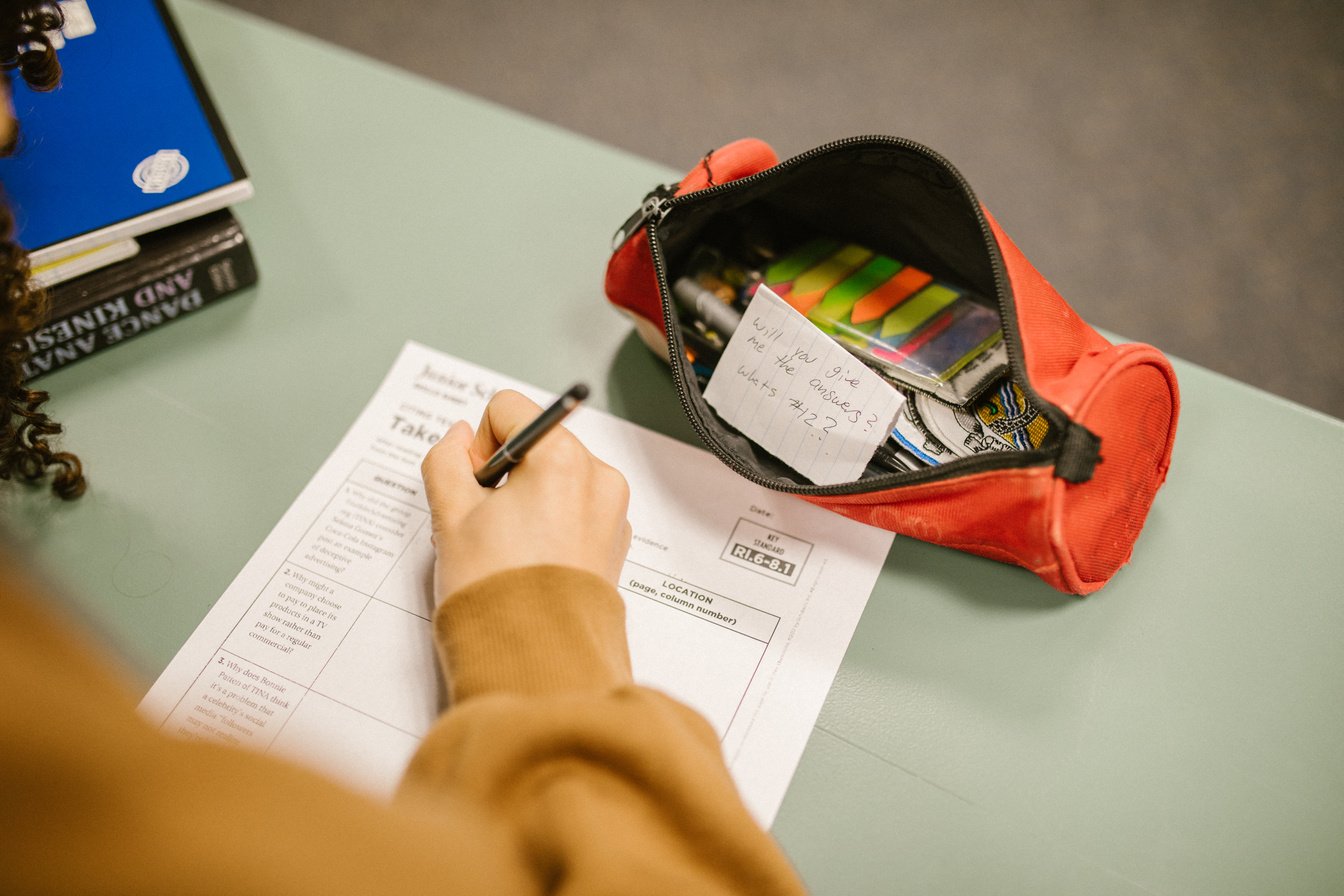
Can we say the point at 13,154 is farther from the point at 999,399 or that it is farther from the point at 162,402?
the point at 999,399

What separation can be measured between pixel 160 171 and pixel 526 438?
0.39 m

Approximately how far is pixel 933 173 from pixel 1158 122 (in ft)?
3.56

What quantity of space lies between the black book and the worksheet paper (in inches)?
7.3

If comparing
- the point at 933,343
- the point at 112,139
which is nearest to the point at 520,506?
the point at 933,343

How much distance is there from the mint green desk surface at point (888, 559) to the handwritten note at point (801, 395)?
0.26 feet

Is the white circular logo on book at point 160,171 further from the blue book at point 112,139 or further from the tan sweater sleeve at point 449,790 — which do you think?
the tan sweater sleeve at point 449,790

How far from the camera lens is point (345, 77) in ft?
2.95

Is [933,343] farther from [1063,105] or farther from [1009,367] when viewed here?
[1063,105]

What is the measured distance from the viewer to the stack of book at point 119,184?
64cm

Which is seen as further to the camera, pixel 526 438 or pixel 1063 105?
pixel 1063 105

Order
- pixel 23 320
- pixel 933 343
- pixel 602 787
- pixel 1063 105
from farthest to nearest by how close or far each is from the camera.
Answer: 1. pixel 1063 105
2. pixel 933 343
3. pixel 23 320
4. pixel 602 787

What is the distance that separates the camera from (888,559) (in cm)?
65

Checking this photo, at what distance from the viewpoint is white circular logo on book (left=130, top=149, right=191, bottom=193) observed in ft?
2.23

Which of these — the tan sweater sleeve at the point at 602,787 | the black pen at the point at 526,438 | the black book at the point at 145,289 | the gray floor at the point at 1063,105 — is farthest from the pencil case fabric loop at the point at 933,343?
the gray floor at the point at 1063,105
